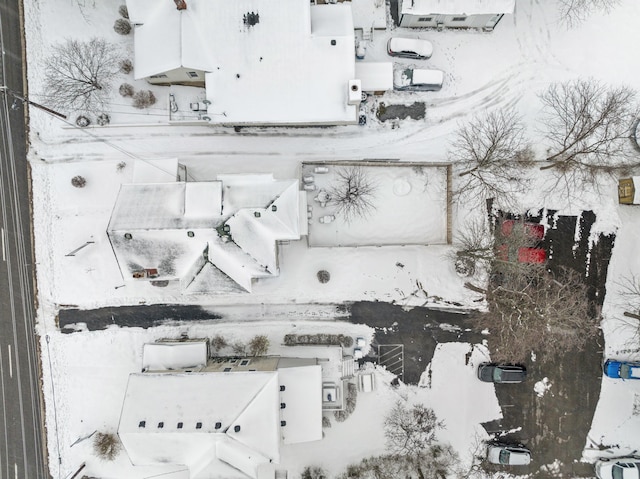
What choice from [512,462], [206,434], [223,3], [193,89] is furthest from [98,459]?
[223,3]

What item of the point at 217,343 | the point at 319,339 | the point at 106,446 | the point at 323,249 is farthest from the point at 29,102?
the point at 319,339

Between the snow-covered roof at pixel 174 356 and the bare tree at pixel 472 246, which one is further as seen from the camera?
the bare tree at pixel 472 246

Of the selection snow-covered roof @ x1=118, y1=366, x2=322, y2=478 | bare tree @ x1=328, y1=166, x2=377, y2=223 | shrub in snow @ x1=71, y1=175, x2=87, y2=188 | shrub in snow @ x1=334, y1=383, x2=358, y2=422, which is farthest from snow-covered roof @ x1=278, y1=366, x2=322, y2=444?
shrub in snow @ x1=71, y1=175, x2=87, y2=188

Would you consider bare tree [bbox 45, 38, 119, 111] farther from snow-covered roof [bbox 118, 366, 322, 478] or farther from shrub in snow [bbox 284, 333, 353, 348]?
shrub in snow [bbox 284, 333, 353, 348]

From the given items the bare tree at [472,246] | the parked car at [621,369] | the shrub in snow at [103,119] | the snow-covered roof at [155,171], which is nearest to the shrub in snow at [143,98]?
the shrub in snow at [103,119]

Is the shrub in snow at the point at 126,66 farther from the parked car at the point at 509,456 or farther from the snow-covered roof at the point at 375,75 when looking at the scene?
the parked car at the point at 509,456

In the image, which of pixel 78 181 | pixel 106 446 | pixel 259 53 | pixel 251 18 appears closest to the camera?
pixel 251 18

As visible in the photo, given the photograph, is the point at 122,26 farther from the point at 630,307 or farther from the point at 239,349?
the point at 630,307
